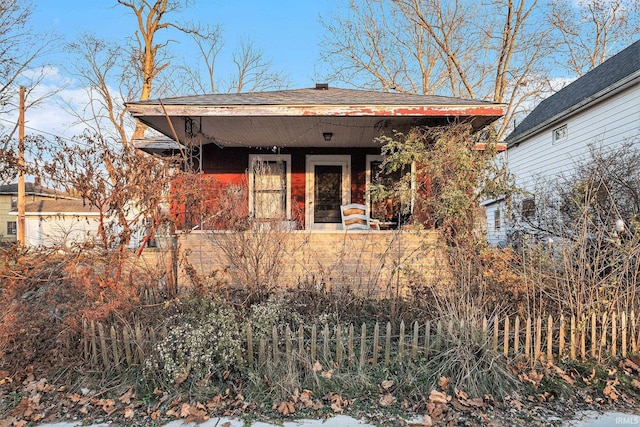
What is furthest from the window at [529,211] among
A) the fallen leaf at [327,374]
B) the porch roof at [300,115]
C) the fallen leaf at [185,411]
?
the fallen leaf at [185,411]

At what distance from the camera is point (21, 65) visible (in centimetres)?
1609

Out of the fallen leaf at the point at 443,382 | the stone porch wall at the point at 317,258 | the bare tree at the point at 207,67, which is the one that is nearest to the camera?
the fallen leaf at the point at 443,382

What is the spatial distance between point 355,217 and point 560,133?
7062 mm

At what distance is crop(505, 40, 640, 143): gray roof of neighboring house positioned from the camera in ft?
28.5

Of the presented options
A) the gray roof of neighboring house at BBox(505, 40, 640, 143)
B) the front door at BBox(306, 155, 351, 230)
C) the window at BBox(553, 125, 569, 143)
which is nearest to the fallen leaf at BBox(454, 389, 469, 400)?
the front door at BBox(306, 155, 351, 230)

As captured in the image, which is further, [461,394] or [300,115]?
[300,115]

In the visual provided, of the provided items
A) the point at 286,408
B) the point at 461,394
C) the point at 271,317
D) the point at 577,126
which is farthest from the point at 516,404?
the point at 577,126

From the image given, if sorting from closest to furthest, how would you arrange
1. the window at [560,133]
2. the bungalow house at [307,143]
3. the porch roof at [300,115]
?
the bungalow house at [307,143]
the porch roof at [300,115]
the window at [560,133]

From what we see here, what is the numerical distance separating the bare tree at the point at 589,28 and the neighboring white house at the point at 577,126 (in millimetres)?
8081

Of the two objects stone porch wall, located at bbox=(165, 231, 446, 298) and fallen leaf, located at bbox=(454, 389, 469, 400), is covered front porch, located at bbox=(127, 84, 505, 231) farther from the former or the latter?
fallen leaf, located at bbox=(454, 389, 469, 400)

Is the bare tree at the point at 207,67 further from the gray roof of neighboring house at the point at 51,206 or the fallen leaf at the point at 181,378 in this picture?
the fallen leaf at the point at 181,378

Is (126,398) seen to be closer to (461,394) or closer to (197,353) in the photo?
(197,353)

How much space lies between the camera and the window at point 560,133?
1084 centimetres

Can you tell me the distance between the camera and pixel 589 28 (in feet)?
62.4
